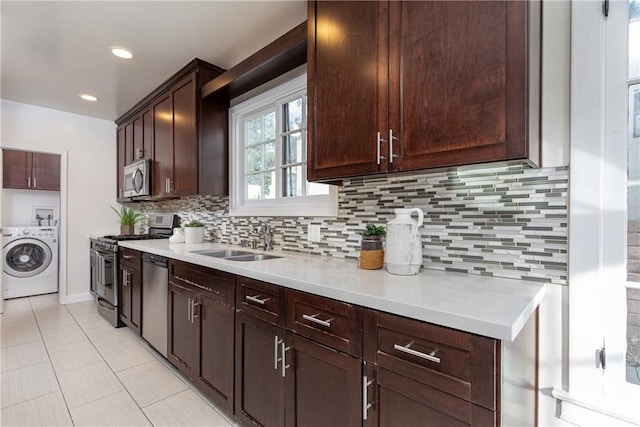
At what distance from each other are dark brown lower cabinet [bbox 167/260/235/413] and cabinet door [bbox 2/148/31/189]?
13.8 feet

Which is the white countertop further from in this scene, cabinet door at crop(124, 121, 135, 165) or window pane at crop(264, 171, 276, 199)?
cabinet door at crop(124, 121, 135, 165)

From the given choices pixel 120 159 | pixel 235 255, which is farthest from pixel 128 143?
pixel 235 255

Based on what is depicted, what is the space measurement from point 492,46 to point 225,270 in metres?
1.53

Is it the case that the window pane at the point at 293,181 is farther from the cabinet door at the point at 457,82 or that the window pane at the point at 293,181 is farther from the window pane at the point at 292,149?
the cabinet door at the point at 457,82

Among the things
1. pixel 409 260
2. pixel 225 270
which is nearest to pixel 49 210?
pixel 225 270

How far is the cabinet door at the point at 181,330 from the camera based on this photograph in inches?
77.5

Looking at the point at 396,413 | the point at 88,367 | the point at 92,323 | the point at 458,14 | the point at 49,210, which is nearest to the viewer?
the point at 396,413

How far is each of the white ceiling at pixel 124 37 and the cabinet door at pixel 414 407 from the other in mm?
2053

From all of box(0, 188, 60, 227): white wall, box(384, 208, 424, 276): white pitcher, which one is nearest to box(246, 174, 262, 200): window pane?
box(384, 208, 424, 276): white pitcher

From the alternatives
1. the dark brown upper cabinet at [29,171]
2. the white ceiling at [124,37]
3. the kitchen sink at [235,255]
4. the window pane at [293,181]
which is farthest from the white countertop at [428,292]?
the dark brown upper cabinet at [29,171]

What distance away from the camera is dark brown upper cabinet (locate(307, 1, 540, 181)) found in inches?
38.8

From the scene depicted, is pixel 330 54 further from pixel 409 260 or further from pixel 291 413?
pixel 291 413

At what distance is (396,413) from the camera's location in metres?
0.95

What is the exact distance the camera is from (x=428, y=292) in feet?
3.45
